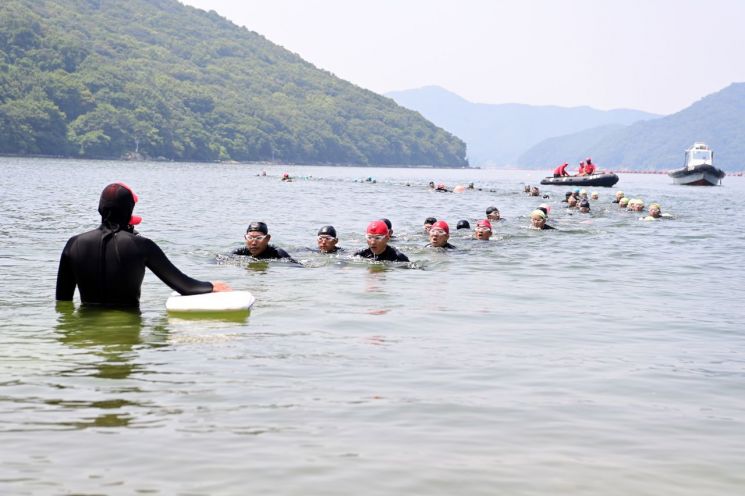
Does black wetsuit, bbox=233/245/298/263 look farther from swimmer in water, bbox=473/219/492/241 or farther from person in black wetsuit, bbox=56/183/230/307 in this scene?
person in black wetsuit, bbox=56/183/230/307

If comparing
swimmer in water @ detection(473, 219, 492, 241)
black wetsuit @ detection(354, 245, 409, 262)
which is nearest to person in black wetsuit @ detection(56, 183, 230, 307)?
black wetsuit @ detection(354, 245, 409, 262)

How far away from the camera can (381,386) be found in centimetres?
848

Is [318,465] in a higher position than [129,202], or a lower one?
lower

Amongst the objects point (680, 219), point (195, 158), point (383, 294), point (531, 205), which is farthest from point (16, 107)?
point (383, 294)

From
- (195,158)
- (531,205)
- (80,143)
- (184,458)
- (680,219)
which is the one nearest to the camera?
(184,458)

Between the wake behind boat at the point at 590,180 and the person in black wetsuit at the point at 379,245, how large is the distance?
59.3m

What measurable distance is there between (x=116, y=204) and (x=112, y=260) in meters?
0.73

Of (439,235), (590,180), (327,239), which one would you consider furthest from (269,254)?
(590,180)

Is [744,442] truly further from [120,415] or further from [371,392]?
[120,415]

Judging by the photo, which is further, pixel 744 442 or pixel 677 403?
pixel 677 403

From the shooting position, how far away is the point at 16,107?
142 metres

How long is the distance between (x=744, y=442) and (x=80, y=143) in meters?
157

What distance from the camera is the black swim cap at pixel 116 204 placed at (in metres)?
10.4

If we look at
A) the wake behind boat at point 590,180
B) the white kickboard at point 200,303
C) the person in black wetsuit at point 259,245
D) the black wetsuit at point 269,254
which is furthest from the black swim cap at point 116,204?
the wake behind boat at point 590,180
